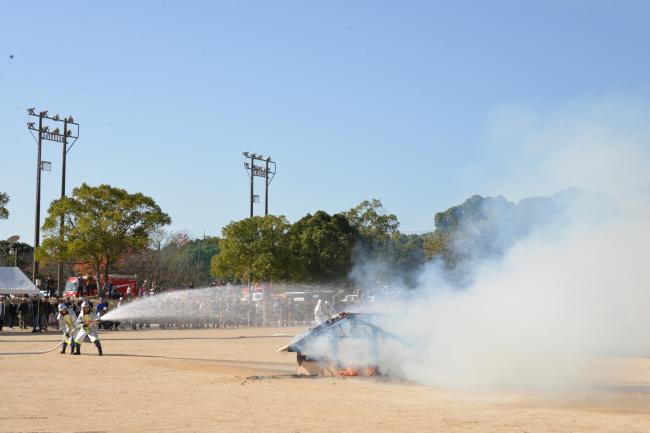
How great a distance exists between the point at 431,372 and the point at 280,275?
143ft

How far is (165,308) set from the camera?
5025 cm

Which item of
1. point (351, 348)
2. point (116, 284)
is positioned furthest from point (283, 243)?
point (351, 348)

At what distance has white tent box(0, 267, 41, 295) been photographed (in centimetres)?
4159

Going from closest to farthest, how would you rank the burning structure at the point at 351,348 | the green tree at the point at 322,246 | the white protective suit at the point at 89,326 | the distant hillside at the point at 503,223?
the burning structure at the point at 351,348
the distant hillside at the point at 503,223
the white protective suit at the point at 89,326
the green tree at the point at 322,246

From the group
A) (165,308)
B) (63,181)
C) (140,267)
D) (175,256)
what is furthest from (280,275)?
(175,256)

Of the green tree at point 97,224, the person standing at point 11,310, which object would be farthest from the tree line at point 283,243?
the person standing at point 11,310

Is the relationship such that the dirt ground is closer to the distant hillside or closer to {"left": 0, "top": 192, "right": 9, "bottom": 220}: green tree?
the distant hillside

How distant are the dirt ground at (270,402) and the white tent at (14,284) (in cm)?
2041

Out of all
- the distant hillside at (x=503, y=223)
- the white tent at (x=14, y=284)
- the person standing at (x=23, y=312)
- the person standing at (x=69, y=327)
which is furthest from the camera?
the person standing at (x=23, y=312)

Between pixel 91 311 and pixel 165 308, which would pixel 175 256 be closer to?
pixel 165 308

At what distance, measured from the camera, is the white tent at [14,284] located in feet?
136

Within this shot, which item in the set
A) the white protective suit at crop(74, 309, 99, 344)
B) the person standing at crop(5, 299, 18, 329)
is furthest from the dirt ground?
the person standing at crop(5, 299, 18, 329)

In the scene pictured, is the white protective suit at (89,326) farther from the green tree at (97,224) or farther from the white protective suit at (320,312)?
the green tree at (97,224)

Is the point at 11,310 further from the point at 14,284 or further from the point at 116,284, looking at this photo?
the point at 116,284
